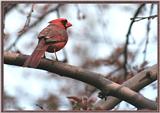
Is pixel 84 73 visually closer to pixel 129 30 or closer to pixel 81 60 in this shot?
pixel 129 30

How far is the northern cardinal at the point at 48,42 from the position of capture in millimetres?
3266

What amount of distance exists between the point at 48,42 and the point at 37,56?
0.25 metres

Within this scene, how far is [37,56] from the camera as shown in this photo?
3326 millimetres

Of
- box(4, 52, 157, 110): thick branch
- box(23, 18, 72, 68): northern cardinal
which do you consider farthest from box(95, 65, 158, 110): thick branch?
box(23, 18, 72, 68): northern cardinal

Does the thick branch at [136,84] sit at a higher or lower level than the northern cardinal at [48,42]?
lower

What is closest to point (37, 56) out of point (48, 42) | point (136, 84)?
point (48, 42)

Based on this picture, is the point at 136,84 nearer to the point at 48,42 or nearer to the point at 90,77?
the point at 90,77

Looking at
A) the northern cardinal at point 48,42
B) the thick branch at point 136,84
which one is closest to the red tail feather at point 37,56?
the northern cardinal at point 48,42

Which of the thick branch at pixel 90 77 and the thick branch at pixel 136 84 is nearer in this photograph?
the thick branch at pixel 90 77

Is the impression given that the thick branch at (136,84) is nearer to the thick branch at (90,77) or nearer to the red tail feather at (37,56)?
the thick branch at (90,77)

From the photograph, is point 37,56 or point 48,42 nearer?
point 37,56

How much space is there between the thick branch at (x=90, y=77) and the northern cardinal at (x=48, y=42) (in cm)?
6

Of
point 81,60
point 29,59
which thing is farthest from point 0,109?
point 81,60

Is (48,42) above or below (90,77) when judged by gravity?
above
